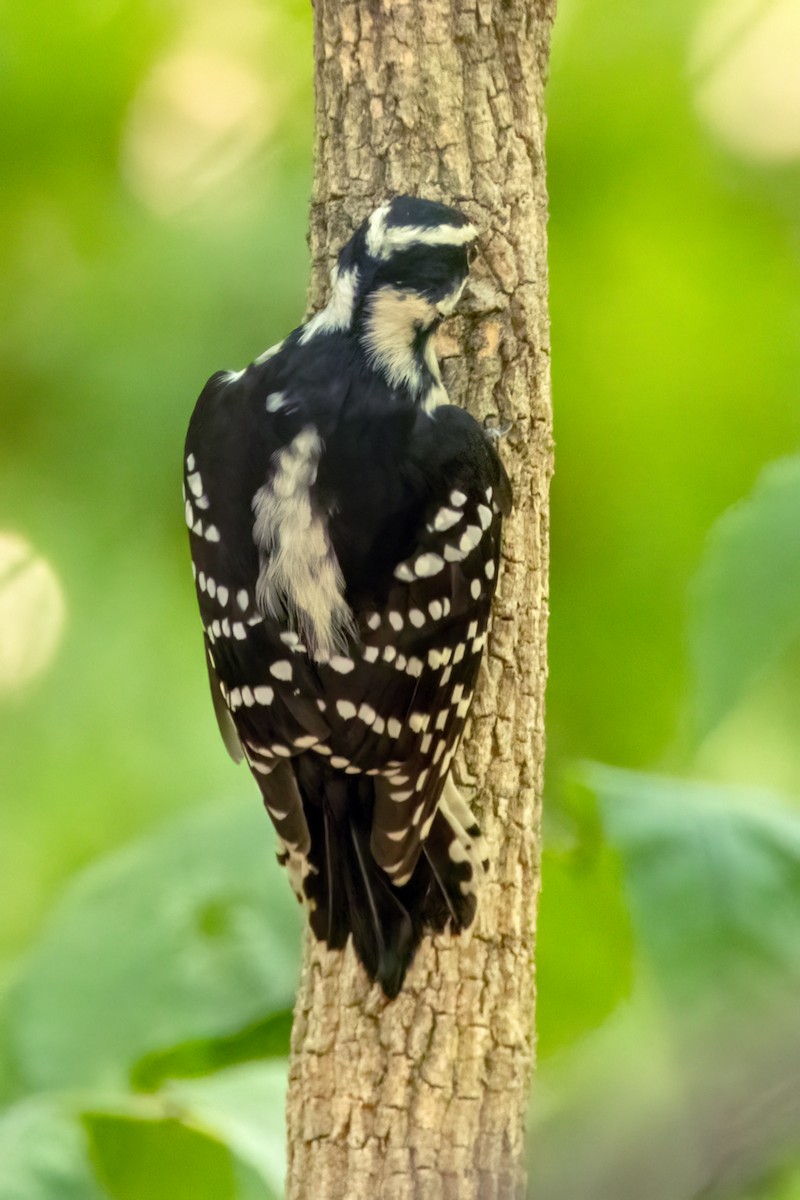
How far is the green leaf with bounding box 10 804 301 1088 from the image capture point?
6.48 ft

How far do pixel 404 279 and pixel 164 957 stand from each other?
1146 millimetres

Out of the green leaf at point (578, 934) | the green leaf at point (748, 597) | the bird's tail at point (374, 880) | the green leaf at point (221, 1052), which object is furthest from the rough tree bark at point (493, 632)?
the green leaf at point (221, 1052)

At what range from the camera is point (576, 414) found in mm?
3080

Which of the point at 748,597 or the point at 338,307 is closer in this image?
the point at 748,597

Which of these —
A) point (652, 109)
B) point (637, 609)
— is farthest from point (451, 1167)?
point (652, 109)

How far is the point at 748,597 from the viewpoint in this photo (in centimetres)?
113

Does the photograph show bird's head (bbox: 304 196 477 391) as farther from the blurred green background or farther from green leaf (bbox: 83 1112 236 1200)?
green leaf (bbox: 83 1112 236 1200)

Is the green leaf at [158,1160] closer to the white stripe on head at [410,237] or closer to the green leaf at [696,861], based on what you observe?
the green leaf at [696,861]

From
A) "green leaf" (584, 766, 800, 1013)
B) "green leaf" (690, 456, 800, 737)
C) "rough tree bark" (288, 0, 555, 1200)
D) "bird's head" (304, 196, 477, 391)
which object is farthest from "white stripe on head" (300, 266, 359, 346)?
"green leaf" (584, 766, 800, 1013)

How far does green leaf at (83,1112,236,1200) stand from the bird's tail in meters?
0.40

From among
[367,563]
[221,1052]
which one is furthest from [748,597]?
[221,1052]

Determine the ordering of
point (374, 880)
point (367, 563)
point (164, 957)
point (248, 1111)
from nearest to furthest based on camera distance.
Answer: point (367, 563)
point (374, 880)
point (248, 1111)
point (164, 957)

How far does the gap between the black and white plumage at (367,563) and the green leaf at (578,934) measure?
12.7 inches

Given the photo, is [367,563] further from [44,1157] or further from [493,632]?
[44,1157]
